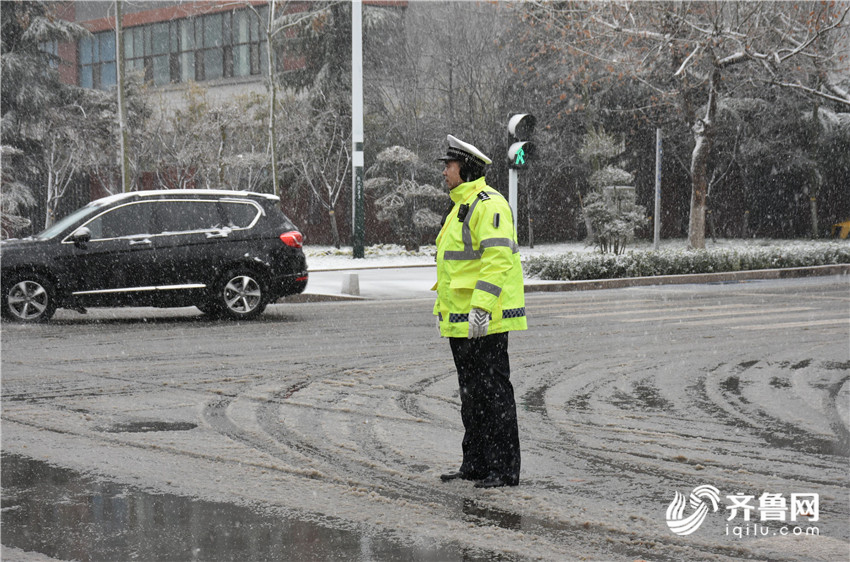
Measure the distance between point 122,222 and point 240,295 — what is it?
191 centimetres

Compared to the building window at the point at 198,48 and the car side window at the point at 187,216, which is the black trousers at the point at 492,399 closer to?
the car side window at the point at 187,216

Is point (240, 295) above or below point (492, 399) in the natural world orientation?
above

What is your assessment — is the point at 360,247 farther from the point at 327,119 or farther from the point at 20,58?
the point at 20,58

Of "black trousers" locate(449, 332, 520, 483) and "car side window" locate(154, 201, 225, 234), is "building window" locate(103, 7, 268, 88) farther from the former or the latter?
"black trousers" locate(449, 332, 520, 483)

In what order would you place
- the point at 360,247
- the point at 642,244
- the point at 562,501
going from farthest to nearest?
the point at 642,244, the point at 360,247, the point at 562,501

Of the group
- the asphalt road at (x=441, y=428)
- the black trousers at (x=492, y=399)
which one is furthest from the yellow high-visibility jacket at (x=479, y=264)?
the asphalt road at (x=441, y=428)

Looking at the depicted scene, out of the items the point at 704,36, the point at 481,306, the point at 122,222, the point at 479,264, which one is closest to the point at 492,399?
the point at 481,306

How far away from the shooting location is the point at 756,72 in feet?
115

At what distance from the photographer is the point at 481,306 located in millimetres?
5227

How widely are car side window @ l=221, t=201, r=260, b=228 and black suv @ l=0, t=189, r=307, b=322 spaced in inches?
0.6

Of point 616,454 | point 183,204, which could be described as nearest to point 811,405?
point 616,454

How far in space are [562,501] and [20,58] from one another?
35.3 metres

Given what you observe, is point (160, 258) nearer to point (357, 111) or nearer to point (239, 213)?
point (239, 213)

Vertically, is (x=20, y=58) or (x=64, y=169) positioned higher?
(x=20, y=58)
